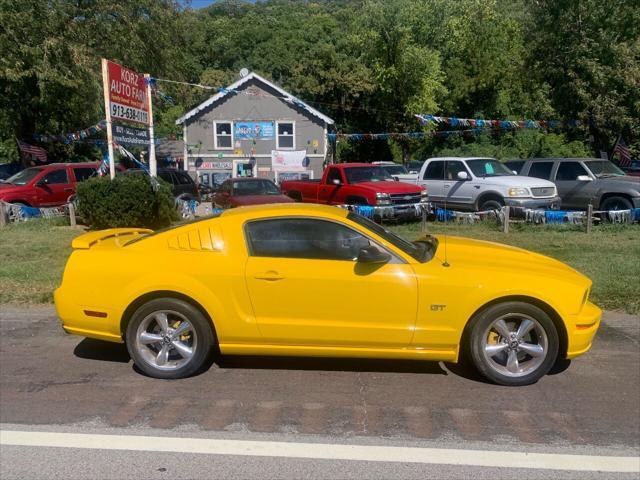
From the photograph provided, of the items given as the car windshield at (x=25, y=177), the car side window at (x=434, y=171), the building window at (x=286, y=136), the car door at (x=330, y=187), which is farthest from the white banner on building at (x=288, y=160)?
the car door at (x=330, y=187)

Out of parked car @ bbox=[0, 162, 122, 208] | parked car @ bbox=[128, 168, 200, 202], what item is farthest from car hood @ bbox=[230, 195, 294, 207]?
parked car @ bbox=[0, 162, 122, 208]

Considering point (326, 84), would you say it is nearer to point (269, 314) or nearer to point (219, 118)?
point (219, 118)

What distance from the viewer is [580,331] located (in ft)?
14.0

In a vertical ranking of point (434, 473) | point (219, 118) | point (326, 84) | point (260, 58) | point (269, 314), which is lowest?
point (434, 473)

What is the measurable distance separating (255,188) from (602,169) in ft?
30.1

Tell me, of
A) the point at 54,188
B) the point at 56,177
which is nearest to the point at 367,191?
the point at 54,188

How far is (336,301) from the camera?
4.27 metres

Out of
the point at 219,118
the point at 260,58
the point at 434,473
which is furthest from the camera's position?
the point at 260,58

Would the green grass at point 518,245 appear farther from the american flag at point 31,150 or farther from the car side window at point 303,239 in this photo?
the american flag at point 31,150

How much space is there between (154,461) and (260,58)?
5678 centimetres

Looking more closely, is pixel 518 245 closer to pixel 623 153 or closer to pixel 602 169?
pixel 602 169

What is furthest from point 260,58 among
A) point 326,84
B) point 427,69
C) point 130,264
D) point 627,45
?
point 130,264

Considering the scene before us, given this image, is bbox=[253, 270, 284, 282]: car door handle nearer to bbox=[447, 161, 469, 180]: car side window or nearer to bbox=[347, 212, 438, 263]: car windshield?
bbox=[347, 212, 438, 263]: car windshield

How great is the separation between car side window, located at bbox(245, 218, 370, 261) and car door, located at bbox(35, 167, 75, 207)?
45.7 ft
